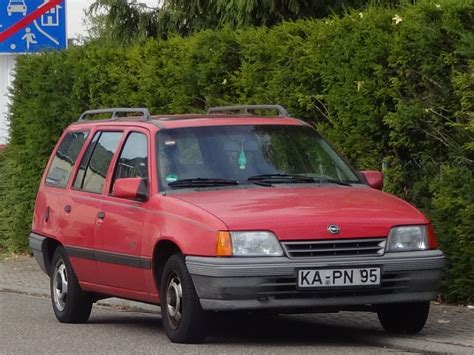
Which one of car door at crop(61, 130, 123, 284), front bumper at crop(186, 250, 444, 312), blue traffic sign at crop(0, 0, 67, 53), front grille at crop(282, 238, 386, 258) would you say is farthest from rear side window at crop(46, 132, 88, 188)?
blue traffic sign at crop(0, 0, 67, 53)

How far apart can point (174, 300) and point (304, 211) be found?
1179 millimetres

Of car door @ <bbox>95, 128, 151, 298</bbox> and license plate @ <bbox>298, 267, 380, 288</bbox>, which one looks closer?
license plate @ <bbox>298, 267, 380, 288</bbox>

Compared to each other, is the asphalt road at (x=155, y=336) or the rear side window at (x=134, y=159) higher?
the rear side window at (x=134, y=159)

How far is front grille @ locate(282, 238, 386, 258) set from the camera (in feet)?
32.7

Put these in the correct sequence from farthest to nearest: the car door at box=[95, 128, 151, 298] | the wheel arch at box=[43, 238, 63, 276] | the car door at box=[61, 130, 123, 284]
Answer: the wheel arch at box=[43, 238, 63, 276], the car door at box=[61, 130, 123, 284], the car door at box=[95, 128, 151, 298]

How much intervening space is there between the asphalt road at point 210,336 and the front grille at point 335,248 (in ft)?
2.22

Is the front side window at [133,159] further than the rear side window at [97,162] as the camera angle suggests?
No

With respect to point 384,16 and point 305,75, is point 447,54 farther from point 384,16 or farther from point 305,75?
point 305,75

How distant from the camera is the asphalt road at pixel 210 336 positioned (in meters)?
10.3

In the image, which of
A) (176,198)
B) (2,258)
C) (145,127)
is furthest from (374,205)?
(2,258)

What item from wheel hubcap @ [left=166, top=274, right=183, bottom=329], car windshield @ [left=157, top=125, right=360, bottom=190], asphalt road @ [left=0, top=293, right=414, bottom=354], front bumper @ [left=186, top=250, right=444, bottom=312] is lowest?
asphalt road @ [left=0, top=293, right=414, bottom=354]

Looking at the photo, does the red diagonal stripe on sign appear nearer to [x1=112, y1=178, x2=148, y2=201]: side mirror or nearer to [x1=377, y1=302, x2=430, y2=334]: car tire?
[x1=112, y1=178, x2=148, y2=201]: side mirror

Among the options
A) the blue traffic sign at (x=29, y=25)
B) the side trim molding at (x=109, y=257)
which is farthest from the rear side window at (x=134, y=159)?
the blue traffic sign at (x=29, y=25)

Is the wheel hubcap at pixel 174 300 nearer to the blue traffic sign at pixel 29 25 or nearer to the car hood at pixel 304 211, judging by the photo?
the car hood at pixel 304 211
